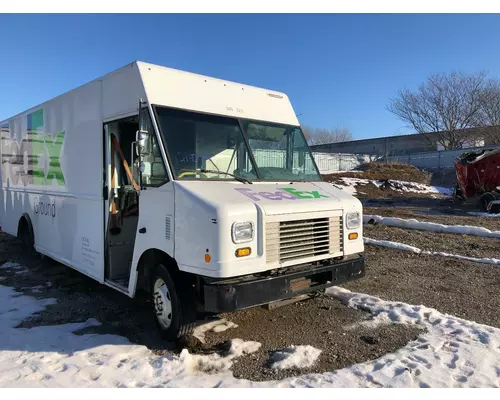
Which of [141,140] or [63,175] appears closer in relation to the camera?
[141,140]

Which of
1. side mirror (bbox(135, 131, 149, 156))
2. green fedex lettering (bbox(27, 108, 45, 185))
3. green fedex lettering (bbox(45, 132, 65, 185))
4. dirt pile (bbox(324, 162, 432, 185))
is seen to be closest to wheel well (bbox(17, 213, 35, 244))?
green fedex lettering (bbox(27, 108, 45, 185))

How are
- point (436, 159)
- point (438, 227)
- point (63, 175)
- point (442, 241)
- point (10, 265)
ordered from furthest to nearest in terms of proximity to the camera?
1. point (436, 159)
2. point (438, 227)
3. point (442, 241)
4. point (10, 265)
5. point (63, 175)

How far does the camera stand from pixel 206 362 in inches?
161

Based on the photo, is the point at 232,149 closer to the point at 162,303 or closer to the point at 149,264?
the point at 149,264

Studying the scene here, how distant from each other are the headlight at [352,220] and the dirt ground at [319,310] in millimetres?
1177

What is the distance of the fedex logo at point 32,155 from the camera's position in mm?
6909

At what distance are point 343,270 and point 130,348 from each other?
2511 mm

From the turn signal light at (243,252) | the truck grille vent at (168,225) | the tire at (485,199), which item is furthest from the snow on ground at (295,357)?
the tire at (485,199)

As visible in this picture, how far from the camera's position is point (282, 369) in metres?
3.91

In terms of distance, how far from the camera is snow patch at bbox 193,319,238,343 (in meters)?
4.79

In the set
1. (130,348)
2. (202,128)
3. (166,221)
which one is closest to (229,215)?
(166,221)

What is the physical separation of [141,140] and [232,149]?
1.18m

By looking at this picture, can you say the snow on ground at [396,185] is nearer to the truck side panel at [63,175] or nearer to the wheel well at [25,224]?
the wheel well at [25,224]

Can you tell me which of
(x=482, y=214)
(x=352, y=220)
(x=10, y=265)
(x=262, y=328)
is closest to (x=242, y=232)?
(x=262, y=328)
